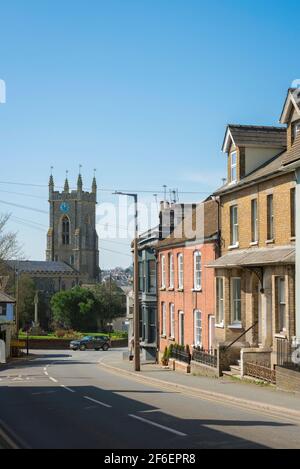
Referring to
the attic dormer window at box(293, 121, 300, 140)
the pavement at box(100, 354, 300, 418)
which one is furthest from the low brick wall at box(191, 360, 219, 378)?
the attic dormer window at box(293, 121, 300, 140)

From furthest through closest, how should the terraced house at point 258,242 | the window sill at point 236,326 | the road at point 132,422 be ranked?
the window sill at point 236,326 → the terraced house at point 258,242 → the road at point 132,422

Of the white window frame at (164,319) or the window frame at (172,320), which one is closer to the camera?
the window frame at (172,320)

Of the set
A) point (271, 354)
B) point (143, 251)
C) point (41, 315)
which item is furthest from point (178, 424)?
point (41, 315)

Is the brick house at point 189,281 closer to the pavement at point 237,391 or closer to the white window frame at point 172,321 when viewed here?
the white window frame at point 172,321

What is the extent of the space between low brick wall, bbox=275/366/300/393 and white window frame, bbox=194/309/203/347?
47.8 feet

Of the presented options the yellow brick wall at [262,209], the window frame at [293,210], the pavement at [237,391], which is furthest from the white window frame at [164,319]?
the window frame at [293,210]

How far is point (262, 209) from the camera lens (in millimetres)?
30344

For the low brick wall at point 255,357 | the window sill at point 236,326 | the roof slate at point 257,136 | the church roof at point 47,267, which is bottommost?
the low brick wall at point 255,357

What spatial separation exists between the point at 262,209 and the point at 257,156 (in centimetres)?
436

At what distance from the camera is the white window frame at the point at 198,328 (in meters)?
39.8

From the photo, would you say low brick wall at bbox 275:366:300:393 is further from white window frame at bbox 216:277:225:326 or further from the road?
white window frame at bbox 216:277:225:326

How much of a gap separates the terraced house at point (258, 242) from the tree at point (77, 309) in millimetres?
84740

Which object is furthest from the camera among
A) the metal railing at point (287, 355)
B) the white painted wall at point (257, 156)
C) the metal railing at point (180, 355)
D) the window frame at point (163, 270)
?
the window frame at point (163, 270)

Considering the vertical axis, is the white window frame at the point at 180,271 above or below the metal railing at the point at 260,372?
above
